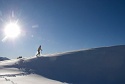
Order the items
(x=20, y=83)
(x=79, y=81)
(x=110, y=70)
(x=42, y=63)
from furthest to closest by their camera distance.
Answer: (x=42, y=63) < (x=110, y=70) < (x=79, y=81) < (x=20, y=83)

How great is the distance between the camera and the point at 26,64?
23.5 meters

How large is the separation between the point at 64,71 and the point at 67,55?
3.95m

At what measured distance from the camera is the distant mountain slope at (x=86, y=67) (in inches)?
720

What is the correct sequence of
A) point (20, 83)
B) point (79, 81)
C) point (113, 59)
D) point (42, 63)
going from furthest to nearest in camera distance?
1. point (42, 63)
2. point (113, 59)
3. point (79, 81)
4. point (20, 83)

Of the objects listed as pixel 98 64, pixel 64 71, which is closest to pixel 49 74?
pixel 64 71

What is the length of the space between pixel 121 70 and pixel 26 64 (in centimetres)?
1049

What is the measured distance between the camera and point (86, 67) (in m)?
20.1

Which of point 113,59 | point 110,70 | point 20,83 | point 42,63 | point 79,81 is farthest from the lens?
point 42,63

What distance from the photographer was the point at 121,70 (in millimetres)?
18938

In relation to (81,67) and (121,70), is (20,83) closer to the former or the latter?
(81,67)

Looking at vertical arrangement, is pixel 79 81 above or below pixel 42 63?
below

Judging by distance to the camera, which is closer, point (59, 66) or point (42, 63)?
point (59, 66)

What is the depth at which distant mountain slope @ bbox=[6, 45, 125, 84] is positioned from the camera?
18.3m

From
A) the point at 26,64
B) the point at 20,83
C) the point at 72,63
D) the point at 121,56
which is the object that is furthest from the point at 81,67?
the point at 20,83
